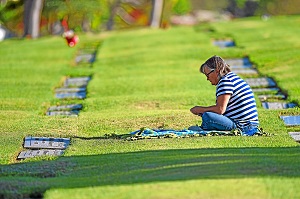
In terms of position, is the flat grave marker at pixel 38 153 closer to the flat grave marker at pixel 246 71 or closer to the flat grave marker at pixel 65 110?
the flat grave marker at pixel 65 110

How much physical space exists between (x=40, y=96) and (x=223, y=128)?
4.61 metres

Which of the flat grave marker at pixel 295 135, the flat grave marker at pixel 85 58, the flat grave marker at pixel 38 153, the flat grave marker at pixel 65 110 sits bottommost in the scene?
the flat grave marker at pixel 38 153

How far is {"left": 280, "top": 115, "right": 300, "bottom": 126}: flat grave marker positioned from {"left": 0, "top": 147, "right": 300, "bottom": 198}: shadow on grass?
1862 mm

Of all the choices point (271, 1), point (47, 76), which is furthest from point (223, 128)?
point (271, 1)

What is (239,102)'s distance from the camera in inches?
366

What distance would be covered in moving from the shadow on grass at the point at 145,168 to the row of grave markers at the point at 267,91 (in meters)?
1.59

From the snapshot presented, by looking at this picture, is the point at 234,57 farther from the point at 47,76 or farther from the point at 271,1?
the point at 271,1

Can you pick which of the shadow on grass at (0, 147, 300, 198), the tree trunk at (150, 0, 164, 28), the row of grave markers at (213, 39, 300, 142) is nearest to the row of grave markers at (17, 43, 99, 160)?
the shadow on grass at (0, 147, 300, 198)

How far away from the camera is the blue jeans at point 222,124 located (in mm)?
9203

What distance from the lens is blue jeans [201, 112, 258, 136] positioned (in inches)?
362

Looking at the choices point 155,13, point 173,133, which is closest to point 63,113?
point 173,133

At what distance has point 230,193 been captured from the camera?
6.23 m

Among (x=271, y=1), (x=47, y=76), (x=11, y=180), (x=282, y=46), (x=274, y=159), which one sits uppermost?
(x=271, y=1)

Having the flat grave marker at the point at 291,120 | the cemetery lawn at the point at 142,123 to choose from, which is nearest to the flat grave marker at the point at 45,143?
the cemetery lawn at the point at 142,123
